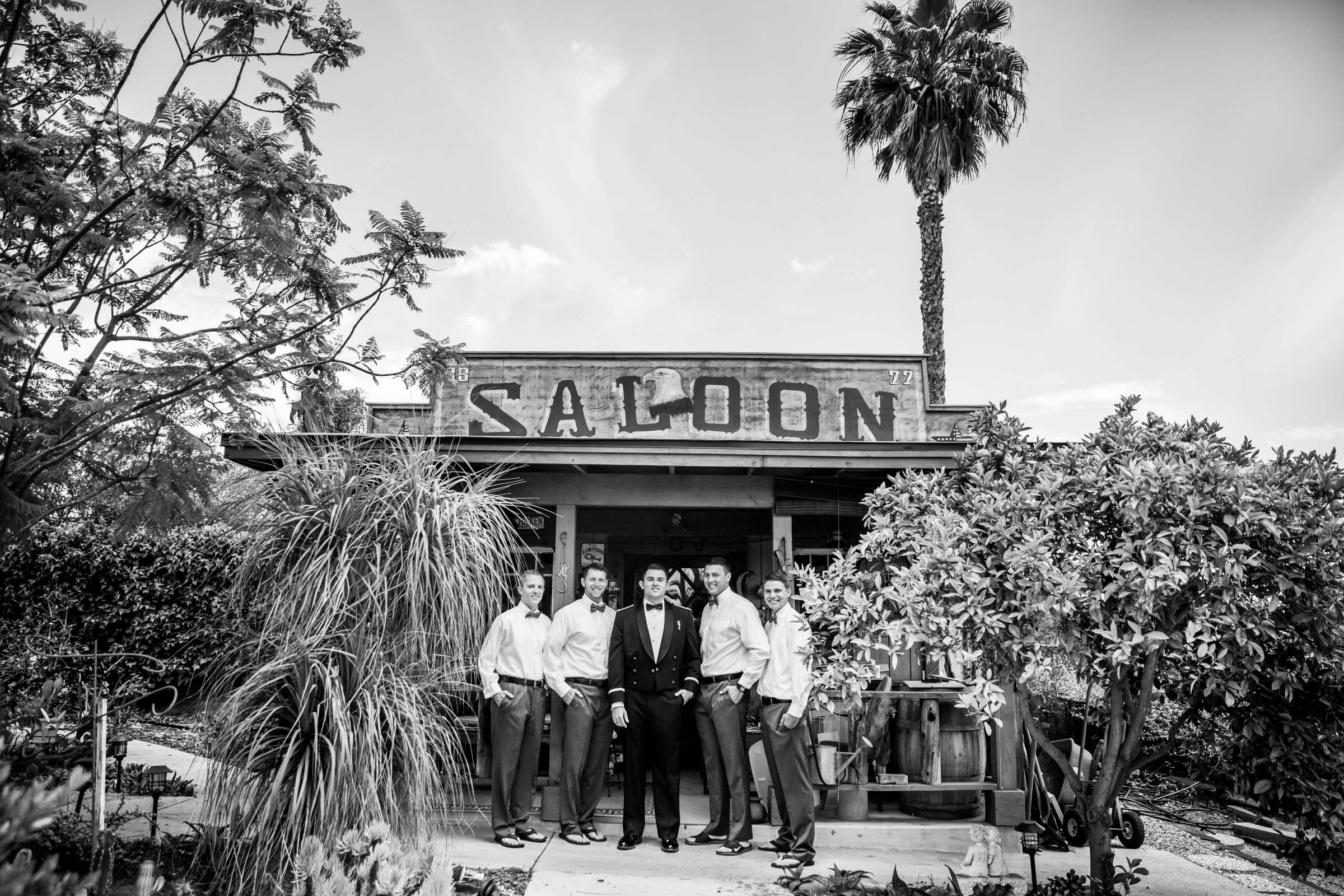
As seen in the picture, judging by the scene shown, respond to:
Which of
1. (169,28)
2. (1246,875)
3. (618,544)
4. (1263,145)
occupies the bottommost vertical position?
(1246,875)

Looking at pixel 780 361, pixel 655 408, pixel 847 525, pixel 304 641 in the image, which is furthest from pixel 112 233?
pixel 847 525

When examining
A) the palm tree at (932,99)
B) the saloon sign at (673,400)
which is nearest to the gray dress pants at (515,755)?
the saloon sign at (673,400)

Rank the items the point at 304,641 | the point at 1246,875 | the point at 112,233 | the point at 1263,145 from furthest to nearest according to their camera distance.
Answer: the point at 1263,145 < the point at 1246,875 < the point at 112,233 < the point at 304,641

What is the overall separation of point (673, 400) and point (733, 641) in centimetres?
303

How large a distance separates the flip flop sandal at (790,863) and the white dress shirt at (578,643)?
65.4 inches

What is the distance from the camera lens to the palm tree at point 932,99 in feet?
41.2

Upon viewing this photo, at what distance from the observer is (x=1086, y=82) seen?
1035 centimetres

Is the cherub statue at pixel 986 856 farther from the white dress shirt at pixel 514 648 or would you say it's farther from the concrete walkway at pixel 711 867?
the white dress shirt at pixel 514 648

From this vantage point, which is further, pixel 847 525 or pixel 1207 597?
pixel 847 525

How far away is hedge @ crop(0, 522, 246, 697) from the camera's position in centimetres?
978

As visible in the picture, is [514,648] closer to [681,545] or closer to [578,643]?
[578,643]

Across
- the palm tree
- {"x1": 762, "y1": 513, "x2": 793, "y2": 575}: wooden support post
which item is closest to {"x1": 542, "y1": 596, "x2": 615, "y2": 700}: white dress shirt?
{"x1": 762, "y1": 513, "x2": 793, "y2": 575}: wooden support post

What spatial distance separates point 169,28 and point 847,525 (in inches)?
251

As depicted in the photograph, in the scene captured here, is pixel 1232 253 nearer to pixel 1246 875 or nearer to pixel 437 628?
pixel 1246 875
